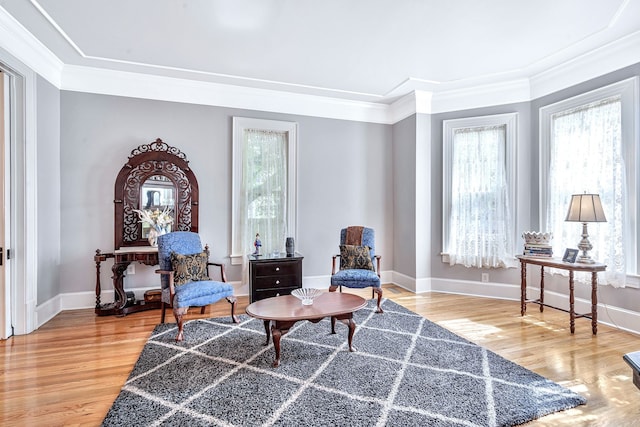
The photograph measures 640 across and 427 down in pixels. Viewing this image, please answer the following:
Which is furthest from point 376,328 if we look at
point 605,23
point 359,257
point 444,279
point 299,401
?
point 605,23

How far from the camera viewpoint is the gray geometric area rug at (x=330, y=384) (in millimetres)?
1928

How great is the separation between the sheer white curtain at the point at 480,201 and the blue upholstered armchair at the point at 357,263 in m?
1.35

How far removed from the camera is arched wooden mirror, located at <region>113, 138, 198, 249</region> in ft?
13.4

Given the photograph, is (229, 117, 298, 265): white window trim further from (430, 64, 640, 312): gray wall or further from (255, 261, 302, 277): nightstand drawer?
(430, 64, 640, 312): gray wall

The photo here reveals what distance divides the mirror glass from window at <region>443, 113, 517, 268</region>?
3782 millimetres

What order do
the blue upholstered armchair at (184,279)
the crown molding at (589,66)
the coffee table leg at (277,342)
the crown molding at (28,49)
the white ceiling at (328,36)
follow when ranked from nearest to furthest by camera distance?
the coffee table leg at (277,342), the white ceiling at (328,36), the crown molding at (28,49), the blue upholstered armchair at (184,279), the crown molding at (589,66)

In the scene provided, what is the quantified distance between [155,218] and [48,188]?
1116 millimetres

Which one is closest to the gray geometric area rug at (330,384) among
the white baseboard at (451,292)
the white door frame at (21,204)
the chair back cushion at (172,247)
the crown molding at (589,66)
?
the chair back cushion at (172,247)

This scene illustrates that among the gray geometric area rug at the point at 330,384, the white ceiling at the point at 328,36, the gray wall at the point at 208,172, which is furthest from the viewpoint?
the gray wall at the point at 208,172

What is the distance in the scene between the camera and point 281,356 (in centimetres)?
270

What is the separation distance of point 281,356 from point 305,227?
2.44 meters

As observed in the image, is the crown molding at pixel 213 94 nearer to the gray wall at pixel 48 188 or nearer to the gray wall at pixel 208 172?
the gray wall at pixel 208 172

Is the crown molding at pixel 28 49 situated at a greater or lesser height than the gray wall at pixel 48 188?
greater

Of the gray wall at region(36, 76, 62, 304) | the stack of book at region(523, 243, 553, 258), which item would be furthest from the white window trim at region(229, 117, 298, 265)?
the stack of book at region(523, 243, 553, 258)
